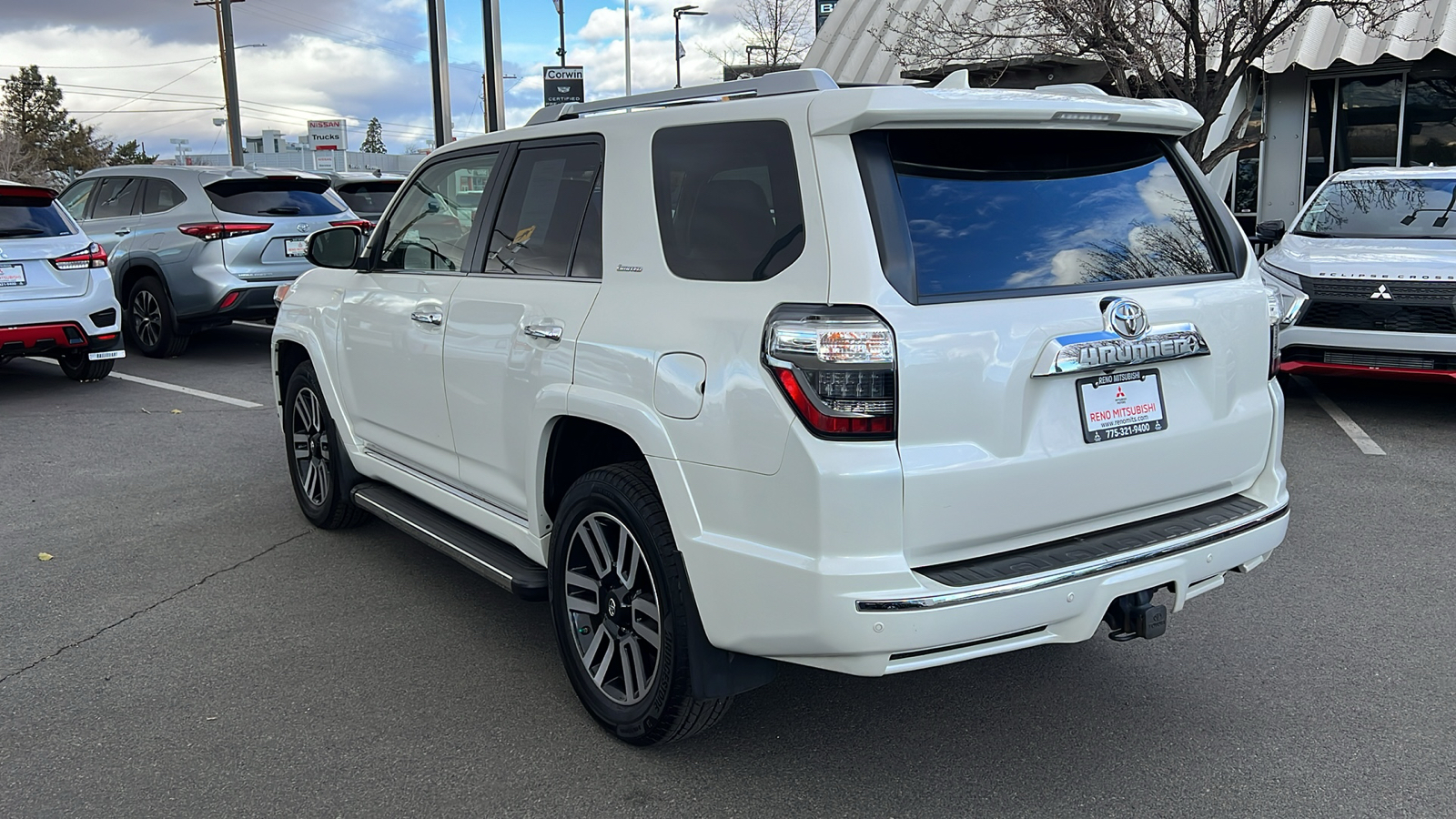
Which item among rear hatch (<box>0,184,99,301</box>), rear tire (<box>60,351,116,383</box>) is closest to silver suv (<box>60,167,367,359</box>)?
rear tire (<box>60,351,116,383</box>)

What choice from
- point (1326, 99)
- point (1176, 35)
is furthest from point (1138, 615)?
point (1326, 99)

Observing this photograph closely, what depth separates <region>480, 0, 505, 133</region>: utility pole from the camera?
17.1 m

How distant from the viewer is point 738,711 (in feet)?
12.2

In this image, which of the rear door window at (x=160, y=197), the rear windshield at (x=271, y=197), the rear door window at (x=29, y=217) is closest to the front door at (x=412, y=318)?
the rear door window at (x=29, y=217)

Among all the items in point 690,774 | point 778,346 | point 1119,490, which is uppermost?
point 778,346

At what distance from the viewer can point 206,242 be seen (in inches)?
427

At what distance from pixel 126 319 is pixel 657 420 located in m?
10.9

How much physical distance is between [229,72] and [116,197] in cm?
1965

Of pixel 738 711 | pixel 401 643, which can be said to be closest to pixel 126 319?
pixel 401 643

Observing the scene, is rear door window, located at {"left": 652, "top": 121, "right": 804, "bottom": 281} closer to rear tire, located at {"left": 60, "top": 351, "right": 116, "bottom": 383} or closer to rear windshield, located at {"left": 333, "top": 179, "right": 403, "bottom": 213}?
rear tire, located at {"left": 60, "top": 351, "right": 116, "bottom": 383}

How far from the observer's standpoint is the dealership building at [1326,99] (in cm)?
1622

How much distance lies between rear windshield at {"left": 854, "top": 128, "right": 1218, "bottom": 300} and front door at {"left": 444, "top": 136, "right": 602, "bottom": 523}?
104 cm

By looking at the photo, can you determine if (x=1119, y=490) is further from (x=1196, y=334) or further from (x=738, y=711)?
(x=738, y=711)

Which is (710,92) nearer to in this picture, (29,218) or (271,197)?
(29,218)
